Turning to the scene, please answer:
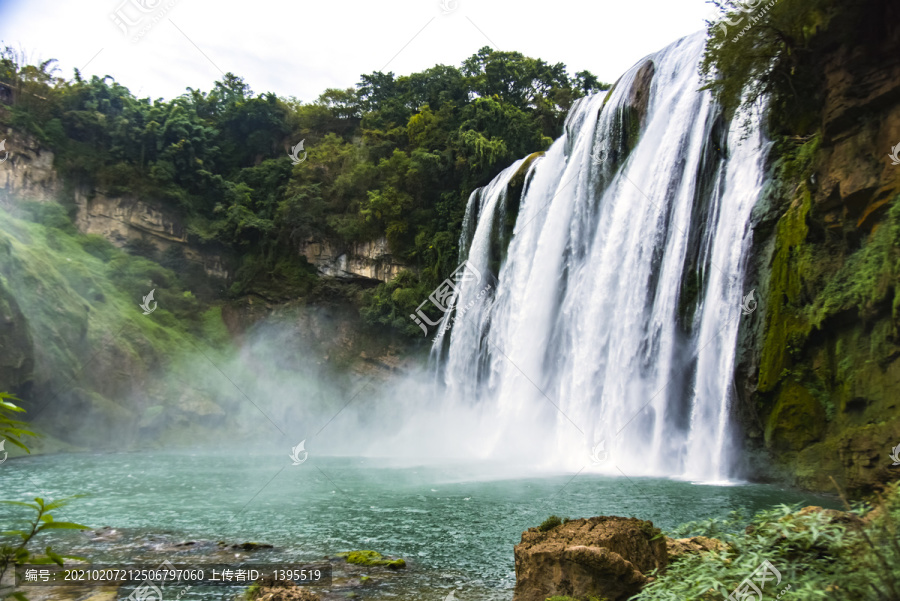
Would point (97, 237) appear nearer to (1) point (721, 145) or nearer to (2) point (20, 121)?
(2) point (20, 121)

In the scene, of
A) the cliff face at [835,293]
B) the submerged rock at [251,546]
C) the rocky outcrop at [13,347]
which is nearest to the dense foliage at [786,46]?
the cliff face at [835,293]

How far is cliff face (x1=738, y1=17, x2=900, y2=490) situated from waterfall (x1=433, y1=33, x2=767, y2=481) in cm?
81

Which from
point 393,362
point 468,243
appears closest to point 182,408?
point 393,362

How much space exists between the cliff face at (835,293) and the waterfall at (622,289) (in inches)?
32.1

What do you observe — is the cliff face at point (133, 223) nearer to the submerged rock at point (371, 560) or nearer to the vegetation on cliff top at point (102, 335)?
the vegetation on cliff top at point (102, 335)

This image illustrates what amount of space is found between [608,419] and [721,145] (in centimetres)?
794

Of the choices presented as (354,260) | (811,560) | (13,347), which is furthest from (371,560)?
(354,260)

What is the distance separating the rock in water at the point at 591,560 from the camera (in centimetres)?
536

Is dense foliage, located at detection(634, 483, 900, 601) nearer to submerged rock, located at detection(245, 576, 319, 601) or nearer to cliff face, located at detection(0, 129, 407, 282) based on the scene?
submerged rock, located at detection(245, 576, 319, 601)

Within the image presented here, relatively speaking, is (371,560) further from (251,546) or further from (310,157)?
(310,157)

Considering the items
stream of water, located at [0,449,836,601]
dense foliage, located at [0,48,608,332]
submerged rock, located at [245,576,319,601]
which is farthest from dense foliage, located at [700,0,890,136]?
dense foliage, located at [0,48,608,332]

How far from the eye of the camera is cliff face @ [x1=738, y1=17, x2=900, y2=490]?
36.0 ft

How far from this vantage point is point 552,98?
35188mm

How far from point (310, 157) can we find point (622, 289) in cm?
2322
